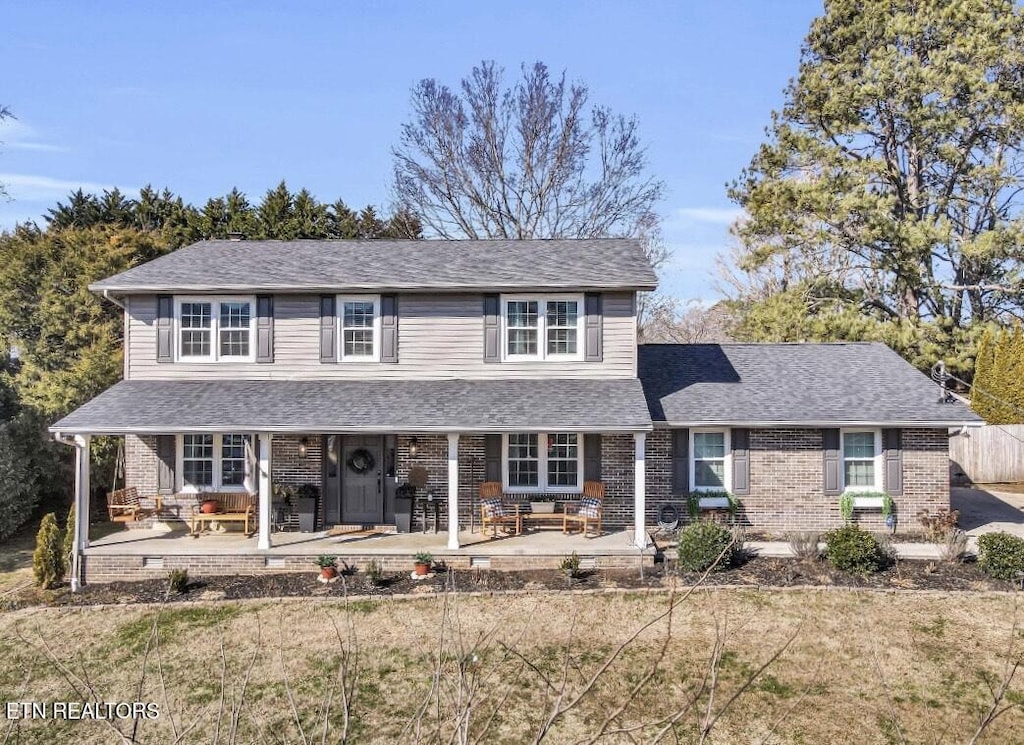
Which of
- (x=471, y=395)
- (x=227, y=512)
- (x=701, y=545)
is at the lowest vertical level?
(x=701, y=545)

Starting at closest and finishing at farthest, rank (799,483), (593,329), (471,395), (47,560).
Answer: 1. (47,560)
2. (471,395)
3. (799,483)
4. (593,329)

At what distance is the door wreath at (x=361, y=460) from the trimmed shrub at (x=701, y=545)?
7.01 meters

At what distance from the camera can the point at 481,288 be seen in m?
16.0

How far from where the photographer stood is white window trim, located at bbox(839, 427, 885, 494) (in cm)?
A: 1596

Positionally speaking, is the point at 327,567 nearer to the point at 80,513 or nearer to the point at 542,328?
the point at 80,513

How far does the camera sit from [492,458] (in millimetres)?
15875

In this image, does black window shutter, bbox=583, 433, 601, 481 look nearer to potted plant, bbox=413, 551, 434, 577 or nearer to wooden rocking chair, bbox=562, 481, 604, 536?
wooden rocking chair, bbox=562, 481, 604, 536

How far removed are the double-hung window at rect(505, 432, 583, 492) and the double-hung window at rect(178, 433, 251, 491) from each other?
6.13 m

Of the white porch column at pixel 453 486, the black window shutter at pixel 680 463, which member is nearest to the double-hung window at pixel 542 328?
the black window shutter at pixel 680 463

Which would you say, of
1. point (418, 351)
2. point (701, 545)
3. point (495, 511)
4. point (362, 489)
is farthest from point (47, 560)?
point (701, 545)

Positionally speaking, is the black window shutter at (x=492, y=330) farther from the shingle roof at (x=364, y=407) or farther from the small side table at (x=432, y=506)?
the small side table at (x=432, y=506)

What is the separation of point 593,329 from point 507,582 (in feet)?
19.9

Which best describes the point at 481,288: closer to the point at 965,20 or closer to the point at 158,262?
the point at 158,262

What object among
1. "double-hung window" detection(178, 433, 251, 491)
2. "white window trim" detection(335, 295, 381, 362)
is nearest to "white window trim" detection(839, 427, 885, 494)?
"white window trim" detection(335, 295, 381, 362)
